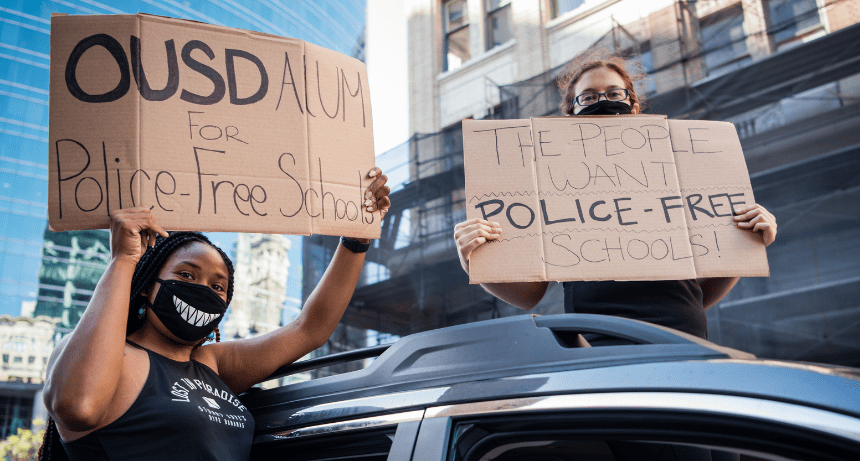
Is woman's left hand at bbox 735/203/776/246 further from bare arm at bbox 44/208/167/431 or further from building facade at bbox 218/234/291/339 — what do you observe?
building facade at bbox 218/234/291/339

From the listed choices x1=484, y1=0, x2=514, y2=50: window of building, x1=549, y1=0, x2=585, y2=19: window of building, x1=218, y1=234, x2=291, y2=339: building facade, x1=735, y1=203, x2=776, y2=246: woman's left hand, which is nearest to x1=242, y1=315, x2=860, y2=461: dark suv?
x1=735, y1=203, x2=776, y2=246: woman's left hand

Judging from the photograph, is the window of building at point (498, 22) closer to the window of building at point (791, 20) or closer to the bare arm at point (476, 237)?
the window of building at point (791, 20)

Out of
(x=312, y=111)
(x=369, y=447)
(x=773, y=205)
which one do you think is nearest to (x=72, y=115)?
(x=312, y=111)

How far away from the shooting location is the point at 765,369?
39.8 inches

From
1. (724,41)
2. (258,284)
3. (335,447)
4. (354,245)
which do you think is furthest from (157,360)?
(258,284)

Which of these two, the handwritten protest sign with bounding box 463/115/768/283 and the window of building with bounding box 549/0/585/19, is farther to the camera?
the window of building with bounding box 549/0/585/19

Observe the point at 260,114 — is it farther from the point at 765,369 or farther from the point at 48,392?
the point at 765,369

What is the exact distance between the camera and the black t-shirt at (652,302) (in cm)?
173

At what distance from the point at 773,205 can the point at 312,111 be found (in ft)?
30.1

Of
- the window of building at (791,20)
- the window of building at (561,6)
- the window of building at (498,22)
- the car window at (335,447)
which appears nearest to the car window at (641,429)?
the car window at (335,447)

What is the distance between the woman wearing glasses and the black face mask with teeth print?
799 millimetres

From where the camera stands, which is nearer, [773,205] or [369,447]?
[369,447]

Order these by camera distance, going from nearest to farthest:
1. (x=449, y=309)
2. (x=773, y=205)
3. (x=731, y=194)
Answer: (x=731, y=194), (x=773, y=205), (x=449, y=309)

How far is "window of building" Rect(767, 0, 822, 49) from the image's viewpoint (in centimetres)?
956
